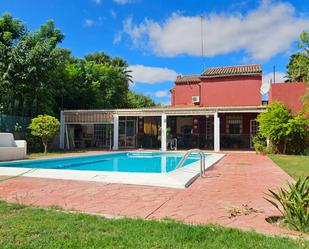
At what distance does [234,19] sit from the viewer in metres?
19.9

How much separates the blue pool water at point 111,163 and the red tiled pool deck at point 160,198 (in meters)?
4.51

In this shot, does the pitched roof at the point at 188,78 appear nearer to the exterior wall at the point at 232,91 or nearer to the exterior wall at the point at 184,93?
the exterior wall at the point at 184,93

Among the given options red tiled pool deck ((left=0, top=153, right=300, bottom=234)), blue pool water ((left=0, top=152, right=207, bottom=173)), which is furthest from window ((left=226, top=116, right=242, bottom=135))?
red tiled pool deck ((left=0, top=153, right=300, bottom=234))

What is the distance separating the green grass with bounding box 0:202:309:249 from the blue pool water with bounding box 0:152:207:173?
25.5ft

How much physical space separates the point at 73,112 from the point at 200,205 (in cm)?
1841

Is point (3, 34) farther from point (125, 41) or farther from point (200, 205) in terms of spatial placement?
point (200, 205)

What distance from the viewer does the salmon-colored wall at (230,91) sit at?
80.6 ft

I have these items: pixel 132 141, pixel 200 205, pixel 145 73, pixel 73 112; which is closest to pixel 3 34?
pixel 73 112

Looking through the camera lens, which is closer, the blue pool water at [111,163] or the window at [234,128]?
the blue pool water at [111,163]

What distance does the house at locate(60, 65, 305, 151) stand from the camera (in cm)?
2173

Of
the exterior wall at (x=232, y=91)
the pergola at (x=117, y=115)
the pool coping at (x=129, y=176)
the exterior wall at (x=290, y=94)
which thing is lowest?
the pool coping at (x=129, y=176)

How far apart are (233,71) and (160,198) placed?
849 inches

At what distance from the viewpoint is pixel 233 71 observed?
83.4 ft

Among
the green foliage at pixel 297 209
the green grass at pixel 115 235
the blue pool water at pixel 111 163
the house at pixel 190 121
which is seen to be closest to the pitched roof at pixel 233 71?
the house at pixel 190 121
